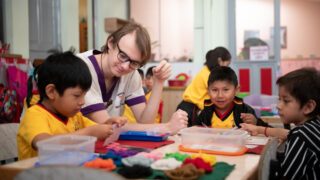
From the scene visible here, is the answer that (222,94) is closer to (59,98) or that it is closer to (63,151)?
(59,98)

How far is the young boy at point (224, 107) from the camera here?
2.25m

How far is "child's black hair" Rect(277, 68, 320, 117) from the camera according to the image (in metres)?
1.63

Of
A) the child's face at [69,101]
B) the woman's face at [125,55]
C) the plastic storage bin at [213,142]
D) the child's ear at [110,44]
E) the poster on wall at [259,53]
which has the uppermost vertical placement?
the poster on wall at [259,53]

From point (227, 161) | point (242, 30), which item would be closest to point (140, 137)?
point (227, 161)

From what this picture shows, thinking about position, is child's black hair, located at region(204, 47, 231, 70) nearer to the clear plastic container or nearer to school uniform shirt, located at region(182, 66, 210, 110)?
school uniform shirt, located at region(182, 66, 210, 110)

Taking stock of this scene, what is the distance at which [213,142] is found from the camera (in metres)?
1.44

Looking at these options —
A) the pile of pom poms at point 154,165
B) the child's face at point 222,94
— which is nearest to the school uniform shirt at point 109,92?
the child's face at point 222,94

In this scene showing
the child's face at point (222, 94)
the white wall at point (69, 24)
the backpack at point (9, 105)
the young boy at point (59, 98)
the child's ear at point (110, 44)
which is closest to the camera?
the young boy at point (59, 98)

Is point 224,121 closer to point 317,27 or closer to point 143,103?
point 143,103

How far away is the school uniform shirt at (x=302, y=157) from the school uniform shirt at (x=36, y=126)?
936 millimetres

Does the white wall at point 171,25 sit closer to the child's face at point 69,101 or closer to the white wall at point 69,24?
the white wall at point 69,24

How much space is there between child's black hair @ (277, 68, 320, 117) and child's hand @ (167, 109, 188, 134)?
0.50m

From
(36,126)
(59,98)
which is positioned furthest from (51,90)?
(36,126)

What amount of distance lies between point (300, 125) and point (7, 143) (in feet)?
4.56
